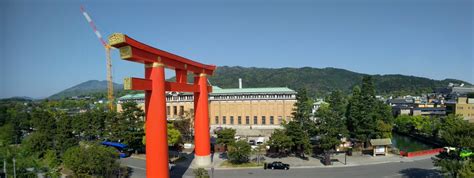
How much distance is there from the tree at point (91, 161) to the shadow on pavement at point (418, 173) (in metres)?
26.2

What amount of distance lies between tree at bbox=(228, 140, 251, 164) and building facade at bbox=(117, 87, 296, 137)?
1699 centimetres

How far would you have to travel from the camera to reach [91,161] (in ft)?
78.3

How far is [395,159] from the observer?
3341cm

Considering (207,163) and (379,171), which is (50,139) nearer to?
(207,163)

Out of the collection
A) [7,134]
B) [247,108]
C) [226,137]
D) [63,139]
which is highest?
[247,108]

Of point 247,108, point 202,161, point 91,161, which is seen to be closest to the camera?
point 91,161

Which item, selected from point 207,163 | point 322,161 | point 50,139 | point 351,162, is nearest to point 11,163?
point 50,139

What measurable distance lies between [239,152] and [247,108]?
23125mm

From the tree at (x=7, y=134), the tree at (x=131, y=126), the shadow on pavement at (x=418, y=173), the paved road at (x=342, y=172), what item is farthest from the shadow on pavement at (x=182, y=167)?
the tree at (x=7, y=134)

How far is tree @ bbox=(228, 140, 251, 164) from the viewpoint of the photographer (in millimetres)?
31703

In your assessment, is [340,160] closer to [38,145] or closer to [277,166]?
[277,166]

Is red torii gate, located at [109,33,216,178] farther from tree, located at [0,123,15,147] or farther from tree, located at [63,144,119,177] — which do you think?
tree, located at [0,123,15,147]

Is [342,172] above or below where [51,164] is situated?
below

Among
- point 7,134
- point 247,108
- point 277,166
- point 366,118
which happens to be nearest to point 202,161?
point 277,166
